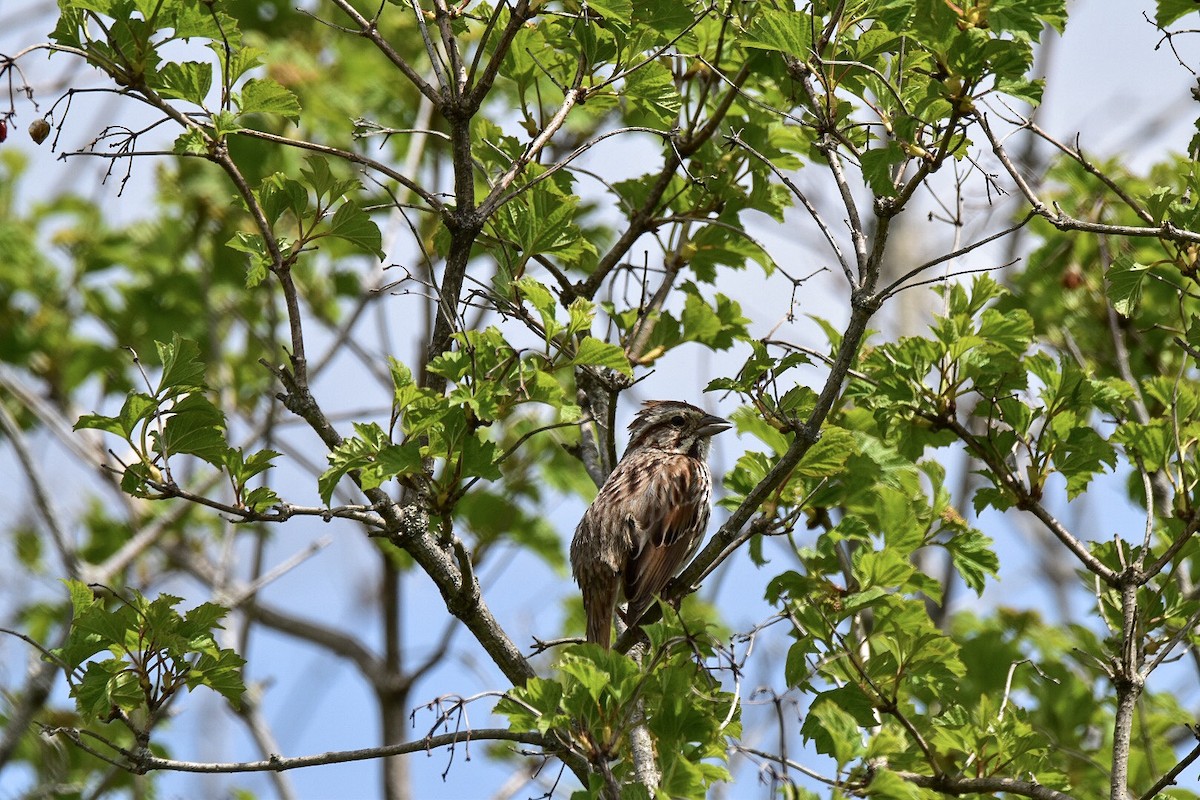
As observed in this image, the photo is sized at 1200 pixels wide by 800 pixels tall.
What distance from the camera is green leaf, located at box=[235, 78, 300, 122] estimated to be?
4305 millimetres

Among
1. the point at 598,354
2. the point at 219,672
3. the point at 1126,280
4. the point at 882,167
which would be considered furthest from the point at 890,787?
the point at 219,672

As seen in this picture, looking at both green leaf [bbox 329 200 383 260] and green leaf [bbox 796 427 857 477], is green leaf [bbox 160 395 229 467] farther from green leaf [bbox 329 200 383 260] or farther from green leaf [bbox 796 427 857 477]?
green leaf [bbox 796 427 857 477]

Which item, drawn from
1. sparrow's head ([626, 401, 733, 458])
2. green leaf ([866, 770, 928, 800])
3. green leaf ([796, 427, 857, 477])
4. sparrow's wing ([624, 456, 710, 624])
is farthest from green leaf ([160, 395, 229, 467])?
sparrow's head ([626, 401, 733, 458])

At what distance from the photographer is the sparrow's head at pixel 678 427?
23.8ft

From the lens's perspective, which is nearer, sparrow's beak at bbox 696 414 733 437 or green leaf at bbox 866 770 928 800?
green leaf at bbox 866 770 928 800

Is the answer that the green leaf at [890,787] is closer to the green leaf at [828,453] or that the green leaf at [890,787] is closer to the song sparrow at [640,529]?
the green leaf at [828,453]

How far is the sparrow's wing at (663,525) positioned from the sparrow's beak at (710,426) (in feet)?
0.90

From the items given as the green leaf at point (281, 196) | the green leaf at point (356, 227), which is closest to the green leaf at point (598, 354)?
the green leaf at point (356, 227)

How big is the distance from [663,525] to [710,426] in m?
1.03

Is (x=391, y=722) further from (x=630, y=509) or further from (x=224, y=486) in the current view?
(x=630, y=509)

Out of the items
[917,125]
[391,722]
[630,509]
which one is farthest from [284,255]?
[391,722]

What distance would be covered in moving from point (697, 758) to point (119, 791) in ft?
22.8

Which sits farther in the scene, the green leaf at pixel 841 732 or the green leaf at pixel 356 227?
the green leaf at pixel 356 227

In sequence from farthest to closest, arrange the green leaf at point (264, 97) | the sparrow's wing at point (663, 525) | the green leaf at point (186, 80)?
the sparrow's wing at point (663, 525)
the green leaf at point (264, 97)
the green leaf at point (186, 80)
